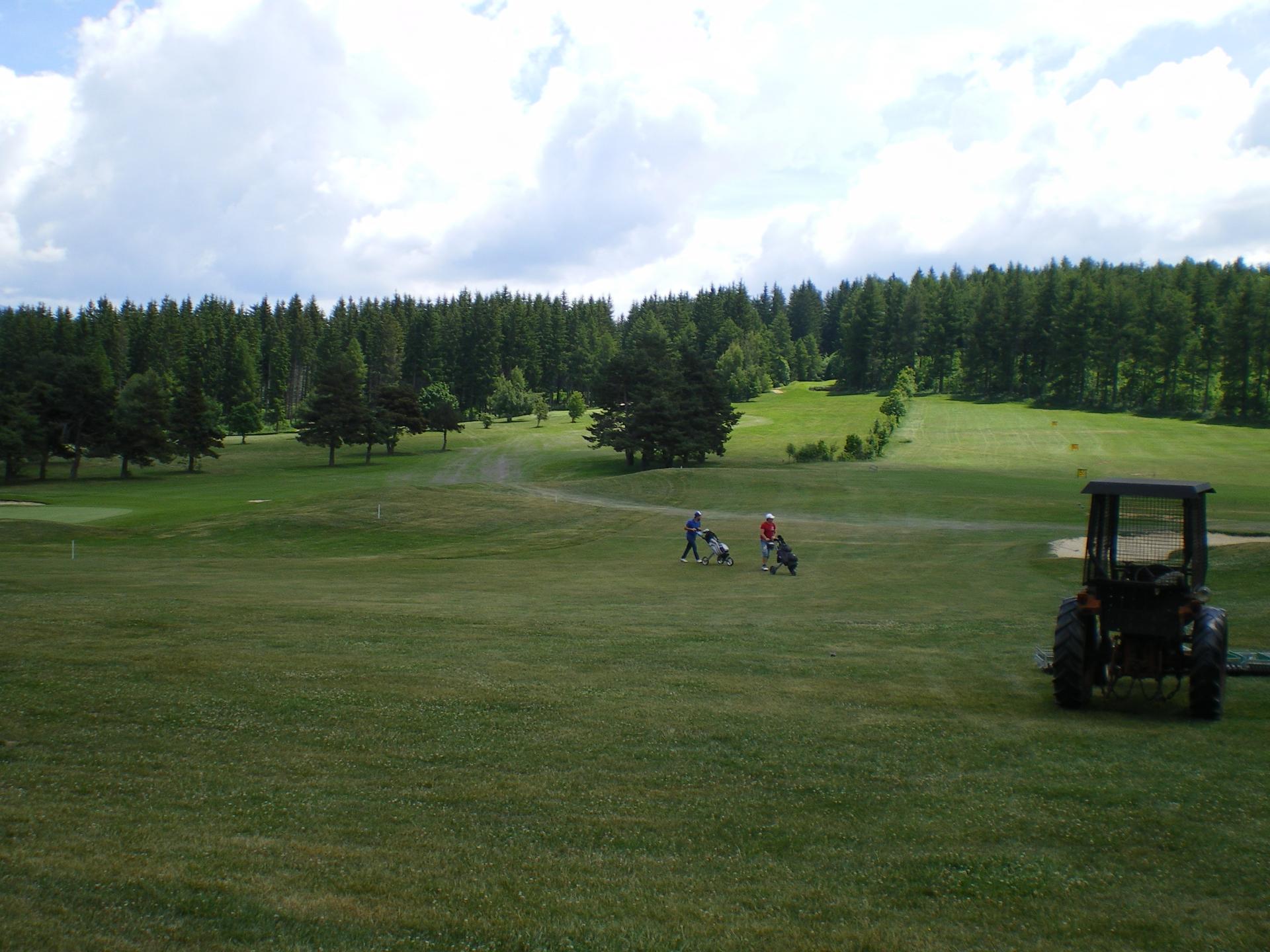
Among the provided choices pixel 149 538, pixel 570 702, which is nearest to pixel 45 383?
pixel 149 538

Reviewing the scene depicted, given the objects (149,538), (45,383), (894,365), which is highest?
(894,365)

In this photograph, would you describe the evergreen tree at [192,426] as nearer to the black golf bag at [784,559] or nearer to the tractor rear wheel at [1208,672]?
the black golf bag at [784,559]

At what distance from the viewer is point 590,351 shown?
166 meters

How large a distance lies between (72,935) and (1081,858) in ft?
24.1

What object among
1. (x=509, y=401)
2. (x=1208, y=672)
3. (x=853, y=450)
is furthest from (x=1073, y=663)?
(x=509, y=401)

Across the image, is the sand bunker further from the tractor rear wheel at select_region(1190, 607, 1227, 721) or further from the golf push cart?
the tractor rear wheel at select_region(1190, 607, 1227, 721)

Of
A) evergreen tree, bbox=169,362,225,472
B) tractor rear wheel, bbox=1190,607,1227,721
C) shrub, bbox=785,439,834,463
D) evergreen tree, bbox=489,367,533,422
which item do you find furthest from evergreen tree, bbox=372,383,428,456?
tractor rear wheel, bbox=1190,607,1227,721

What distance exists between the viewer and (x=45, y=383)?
83.6 metres

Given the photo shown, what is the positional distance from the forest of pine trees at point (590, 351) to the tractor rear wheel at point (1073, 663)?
268ft

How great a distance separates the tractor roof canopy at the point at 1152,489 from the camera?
499 inches

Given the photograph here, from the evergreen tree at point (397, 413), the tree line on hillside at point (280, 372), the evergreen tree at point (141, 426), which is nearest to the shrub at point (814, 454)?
the tree line on hillside at point (280, 372)

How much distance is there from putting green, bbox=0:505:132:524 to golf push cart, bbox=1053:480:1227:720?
149 ft

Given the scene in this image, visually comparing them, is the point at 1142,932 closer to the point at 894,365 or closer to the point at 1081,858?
the point at 1081,858

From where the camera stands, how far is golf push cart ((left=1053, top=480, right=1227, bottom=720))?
11.6 metres
